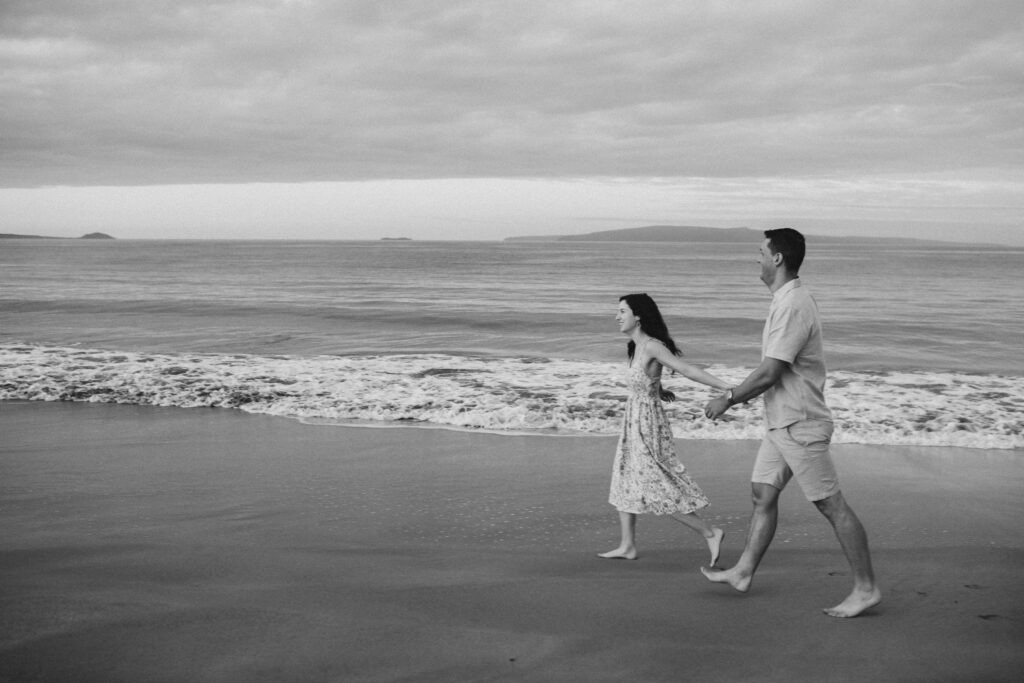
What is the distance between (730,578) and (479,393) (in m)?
7.34

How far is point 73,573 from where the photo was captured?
4824mm

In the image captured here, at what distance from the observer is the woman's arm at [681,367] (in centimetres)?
480

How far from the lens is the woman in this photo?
5.08 metres

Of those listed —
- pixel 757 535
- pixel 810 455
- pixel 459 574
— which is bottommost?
pixel 459 574

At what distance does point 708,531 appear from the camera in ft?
16.8

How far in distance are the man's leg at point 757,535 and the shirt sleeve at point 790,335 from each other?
812 mm

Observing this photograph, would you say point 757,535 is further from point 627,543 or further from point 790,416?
point 627,543

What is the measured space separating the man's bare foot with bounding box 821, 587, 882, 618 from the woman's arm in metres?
1.34

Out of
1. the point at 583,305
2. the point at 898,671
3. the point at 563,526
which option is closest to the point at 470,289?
the point at 583,305

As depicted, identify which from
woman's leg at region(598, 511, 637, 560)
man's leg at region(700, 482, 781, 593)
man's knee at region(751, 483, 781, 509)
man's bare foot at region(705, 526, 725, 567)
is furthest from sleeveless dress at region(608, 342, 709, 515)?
man's knee at region(751, 483, 781, 509)

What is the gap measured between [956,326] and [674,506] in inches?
807

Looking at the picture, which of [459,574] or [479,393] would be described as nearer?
[459,574]

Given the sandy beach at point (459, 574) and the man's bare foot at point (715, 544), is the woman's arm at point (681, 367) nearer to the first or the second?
the man's bare foot at point (715, 544)

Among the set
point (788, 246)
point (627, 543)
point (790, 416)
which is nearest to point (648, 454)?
point (627, 543)
